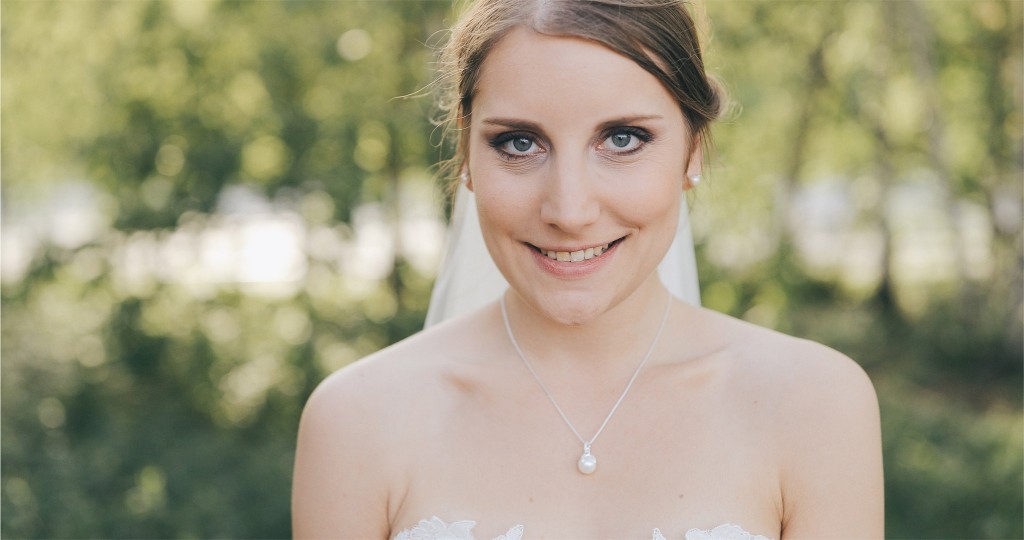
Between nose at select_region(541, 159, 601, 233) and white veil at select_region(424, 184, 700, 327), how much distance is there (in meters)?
0.93

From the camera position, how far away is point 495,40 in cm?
193

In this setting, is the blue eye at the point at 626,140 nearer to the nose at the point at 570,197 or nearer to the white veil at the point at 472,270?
the nose at the point at 570,197

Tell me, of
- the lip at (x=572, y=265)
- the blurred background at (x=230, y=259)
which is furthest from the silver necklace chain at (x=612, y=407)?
the blurred background at (x=230, y=259)

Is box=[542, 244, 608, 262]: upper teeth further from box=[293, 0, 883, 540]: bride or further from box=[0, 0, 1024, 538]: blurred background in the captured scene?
box=[0, 0, 1024, 538]: blurred background

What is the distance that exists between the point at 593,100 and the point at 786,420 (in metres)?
0.82

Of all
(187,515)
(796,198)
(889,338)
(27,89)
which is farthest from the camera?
(796,198)

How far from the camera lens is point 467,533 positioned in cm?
201

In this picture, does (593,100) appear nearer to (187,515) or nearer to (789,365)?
(789,365)

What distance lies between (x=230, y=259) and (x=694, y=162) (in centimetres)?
449

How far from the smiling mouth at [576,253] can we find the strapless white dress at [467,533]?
57 centimetres

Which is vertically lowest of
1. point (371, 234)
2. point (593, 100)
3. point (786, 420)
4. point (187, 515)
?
point (187, 515)

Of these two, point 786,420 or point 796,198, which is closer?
point 786,420

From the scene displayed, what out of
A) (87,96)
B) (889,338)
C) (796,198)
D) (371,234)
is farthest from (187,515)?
(796,198)

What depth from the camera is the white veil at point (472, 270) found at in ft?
9.29
